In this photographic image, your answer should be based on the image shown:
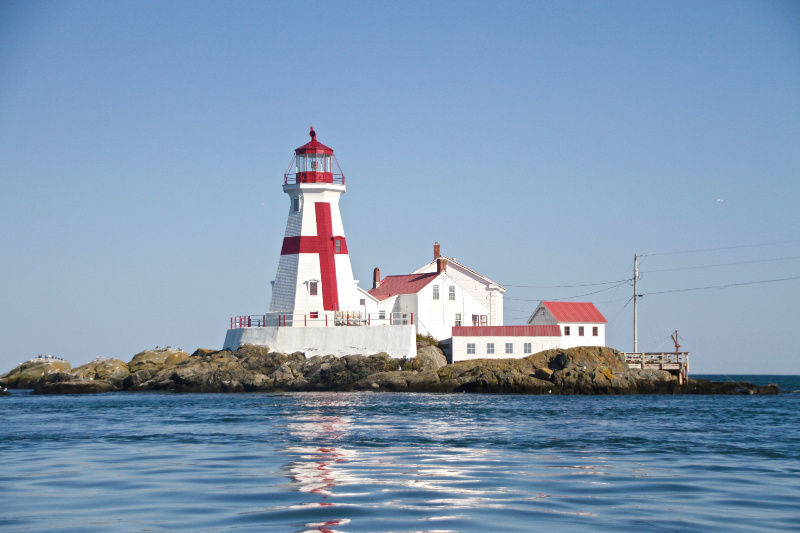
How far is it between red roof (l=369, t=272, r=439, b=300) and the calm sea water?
793 inches

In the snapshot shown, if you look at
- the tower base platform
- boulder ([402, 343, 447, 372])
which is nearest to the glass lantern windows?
the tower base platform

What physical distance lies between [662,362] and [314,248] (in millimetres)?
19286

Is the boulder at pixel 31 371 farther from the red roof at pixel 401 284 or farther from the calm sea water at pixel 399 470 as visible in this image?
the calm sea water at pixel 399 470

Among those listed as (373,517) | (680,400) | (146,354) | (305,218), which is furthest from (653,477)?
(146,354)

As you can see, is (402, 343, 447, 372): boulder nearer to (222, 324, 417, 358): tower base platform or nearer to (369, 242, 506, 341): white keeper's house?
(222, 324, 417, 358): tower base platform

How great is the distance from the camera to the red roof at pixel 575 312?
48750 millimetres

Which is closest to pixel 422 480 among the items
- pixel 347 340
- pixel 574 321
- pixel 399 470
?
pixel 399 470

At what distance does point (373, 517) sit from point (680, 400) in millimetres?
30186

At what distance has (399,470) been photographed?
15.8m

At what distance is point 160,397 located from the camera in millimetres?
39812

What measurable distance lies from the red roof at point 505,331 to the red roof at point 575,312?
1.93m

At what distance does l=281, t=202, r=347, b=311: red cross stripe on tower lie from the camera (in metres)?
45.7

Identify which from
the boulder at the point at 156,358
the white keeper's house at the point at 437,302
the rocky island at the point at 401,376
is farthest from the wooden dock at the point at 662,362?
the boulder at the point at 156,358

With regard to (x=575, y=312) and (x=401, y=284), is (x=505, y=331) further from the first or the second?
(x=401, y=284)
